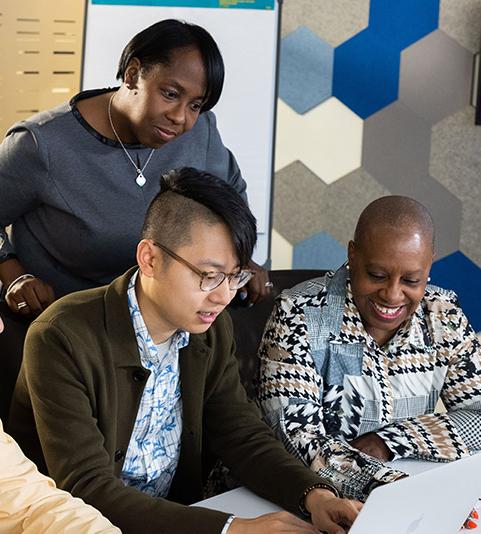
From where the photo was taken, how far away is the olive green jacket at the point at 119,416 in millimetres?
1514

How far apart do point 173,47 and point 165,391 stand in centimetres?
74

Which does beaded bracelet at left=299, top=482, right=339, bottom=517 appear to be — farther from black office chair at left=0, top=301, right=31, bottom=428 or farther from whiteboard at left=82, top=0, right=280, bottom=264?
whiteboard at left=82, top=0, right=280, bottom=264

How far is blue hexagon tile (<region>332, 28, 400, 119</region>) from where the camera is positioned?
4.43 m

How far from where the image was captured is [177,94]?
2053 mm

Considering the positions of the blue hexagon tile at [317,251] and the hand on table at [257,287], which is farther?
the blue hexagon tile at [317,251]

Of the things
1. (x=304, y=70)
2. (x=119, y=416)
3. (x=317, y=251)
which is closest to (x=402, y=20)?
(x=304, y=70)

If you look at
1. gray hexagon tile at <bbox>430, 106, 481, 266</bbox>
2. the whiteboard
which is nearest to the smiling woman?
the whiteboard

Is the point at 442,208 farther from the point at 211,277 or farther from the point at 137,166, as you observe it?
the point at 211,277

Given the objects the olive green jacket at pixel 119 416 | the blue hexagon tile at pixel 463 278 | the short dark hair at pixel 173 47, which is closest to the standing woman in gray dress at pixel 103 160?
the short dark hair at pixel 173 47

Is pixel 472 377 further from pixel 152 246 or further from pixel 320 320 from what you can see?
pixel 152 246

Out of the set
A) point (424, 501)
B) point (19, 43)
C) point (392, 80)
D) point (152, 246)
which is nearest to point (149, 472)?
point (152, 246)

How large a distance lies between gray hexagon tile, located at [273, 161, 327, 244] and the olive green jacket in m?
2.66

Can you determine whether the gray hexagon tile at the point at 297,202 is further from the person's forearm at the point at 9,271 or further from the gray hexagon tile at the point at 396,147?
the person's forearm at the point at 9,271

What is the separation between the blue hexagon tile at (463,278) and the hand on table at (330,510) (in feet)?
10.2
